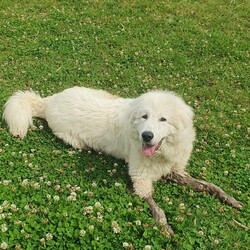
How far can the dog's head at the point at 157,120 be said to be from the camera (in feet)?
17.2

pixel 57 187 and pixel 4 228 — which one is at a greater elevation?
pixel 4 228

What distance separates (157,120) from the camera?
17.5 ft

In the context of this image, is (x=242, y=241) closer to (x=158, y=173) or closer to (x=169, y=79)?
(x=158, y=173)

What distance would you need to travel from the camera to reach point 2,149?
634 cm

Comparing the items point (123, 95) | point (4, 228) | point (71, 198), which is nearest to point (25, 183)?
point (71, 198)

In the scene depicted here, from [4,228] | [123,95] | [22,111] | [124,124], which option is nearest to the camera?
[4,228]

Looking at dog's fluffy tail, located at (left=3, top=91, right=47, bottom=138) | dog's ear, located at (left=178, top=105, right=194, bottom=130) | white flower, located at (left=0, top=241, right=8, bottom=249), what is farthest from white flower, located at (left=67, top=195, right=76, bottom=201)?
dog's fluffy tail, located at (left=3, top=91, right=47, bottom=138)

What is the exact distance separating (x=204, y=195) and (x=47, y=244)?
238 centimetres

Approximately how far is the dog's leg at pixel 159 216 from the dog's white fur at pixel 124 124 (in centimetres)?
19

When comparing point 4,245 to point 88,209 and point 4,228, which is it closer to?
point 4,228

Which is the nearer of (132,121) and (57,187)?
(57,187)

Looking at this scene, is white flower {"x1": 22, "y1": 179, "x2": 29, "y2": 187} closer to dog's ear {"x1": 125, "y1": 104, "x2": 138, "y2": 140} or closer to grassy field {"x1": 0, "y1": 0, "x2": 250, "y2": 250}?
grassy field {"x1": 0, "y1": 0, "x2": 250, "y2": 250}

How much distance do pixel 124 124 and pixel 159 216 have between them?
1.65 metres

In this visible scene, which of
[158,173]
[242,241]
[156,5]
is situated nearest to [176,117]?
[158,173]
